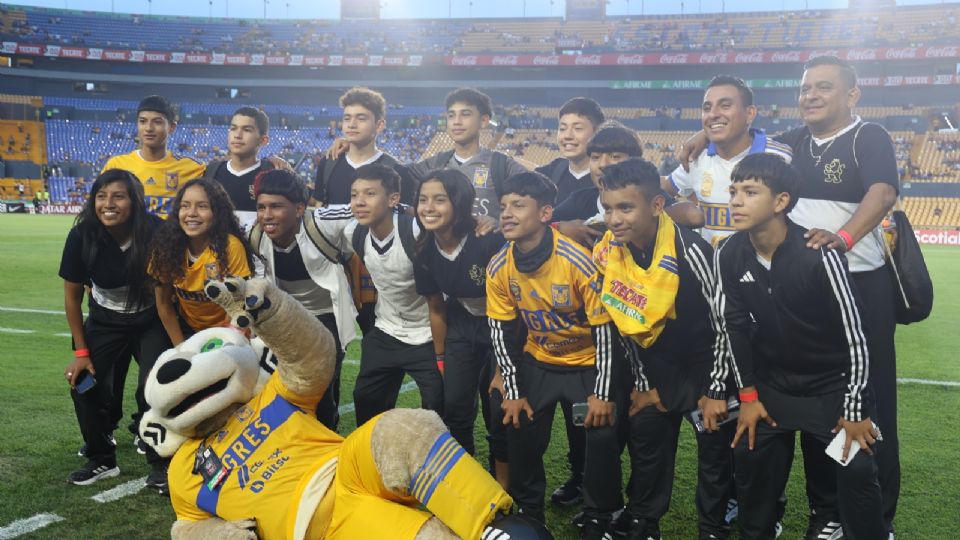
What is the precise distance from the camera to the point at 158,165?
5953 mm

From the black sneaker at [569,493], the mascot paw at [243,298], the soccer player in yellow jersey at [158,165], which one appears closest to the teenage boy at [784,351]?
the black sneaker at [569,493]

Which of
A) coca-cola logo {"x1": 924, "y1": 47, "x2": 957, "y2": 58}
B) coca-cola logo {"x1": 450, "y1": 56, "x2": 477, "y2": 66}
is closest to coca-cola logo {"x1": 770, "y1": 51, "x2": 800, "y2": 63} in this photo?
coca-cola logo {"x1": 924, "y1": 47, "x2": 957, "y2": 58}

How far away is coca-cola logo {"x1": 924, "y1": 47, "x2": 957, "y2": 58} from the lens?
1777 inches

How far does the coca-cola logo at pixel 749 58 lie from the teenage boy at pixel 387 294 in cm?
4917

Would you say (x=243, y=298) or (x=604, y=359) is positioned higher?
(x=243, y=298)

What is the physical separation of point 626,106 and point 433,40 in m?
16.9

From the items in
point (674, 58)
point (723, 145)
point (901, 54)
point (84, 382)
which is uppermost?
point (674, 58)

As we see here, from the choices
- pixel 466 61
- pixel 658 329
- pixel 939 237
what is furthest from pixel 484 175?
pixel 466 61

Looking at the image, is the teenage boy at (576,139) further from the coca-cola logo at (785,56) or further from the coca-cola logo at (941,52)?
the coca-cola logo at (941,52)

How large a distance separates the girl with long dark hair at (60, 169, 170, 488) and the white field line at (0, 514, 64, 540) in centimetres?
53

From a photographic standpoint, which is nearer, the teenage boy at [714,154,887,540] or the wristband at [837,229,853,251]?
the teenage boy at [714,154,887,540]

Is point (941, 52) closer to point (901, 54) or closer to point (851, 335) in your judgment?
point (901, 54)

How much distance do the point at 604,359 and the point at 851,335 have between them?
1.08 meters

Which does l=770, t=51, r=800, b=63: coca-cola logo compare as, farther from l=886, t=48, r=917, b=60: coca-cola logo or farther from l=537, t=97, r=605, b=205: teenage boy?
l=537, t=97, r=605, b=205: teenage boy
